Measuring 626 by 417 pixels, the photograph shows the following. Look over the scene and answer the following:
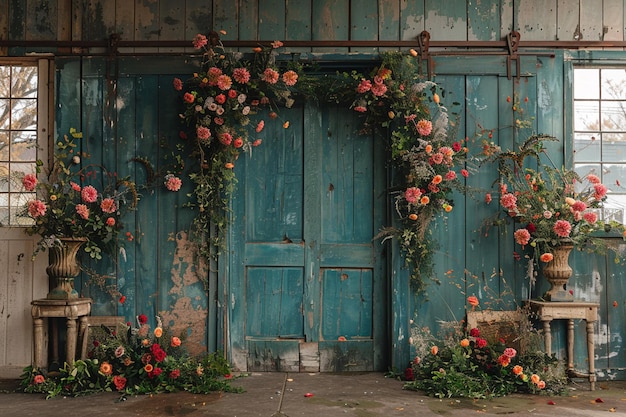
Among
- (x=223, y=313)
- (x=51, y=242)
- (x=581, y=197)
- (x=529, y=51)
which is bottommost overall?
(x=223, y=313)

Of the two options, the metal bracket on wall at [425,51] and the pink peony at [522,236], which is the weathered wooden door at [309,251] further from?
the pink peony at [522,236]

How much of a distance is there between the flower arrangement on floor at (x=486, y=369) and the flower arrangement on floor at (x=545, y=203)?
0.60 m

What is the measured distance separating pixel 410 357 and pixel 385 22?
101 inches

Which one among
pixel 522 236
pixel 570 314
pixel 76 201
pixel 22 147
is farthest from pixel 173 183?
pixel 570 314

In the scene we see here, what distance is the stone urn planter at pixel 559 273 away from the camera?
448 centimetres

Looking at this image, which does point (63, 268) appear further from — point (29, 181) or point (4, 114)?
point (4, 114)

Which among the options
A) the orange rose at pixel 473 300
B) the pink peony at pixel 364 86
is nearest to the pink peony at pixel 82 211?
the pink peony at pixel 364 86

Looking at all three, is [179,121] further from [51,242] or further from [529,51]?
[529,51]

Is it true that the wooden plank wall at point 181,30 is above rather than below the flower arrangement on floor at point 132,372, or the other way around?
above

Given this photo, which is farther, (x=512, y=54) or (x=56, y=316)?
(x=512, y=54)

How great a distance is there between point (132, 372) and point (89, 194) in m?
1.31

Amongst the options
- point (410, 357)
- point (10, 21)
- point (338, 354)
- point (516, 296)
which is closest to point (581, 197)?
point (516, 296)

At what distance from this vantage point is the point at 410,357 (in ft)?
15.6

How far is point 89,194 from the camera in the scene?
14.9 feet
